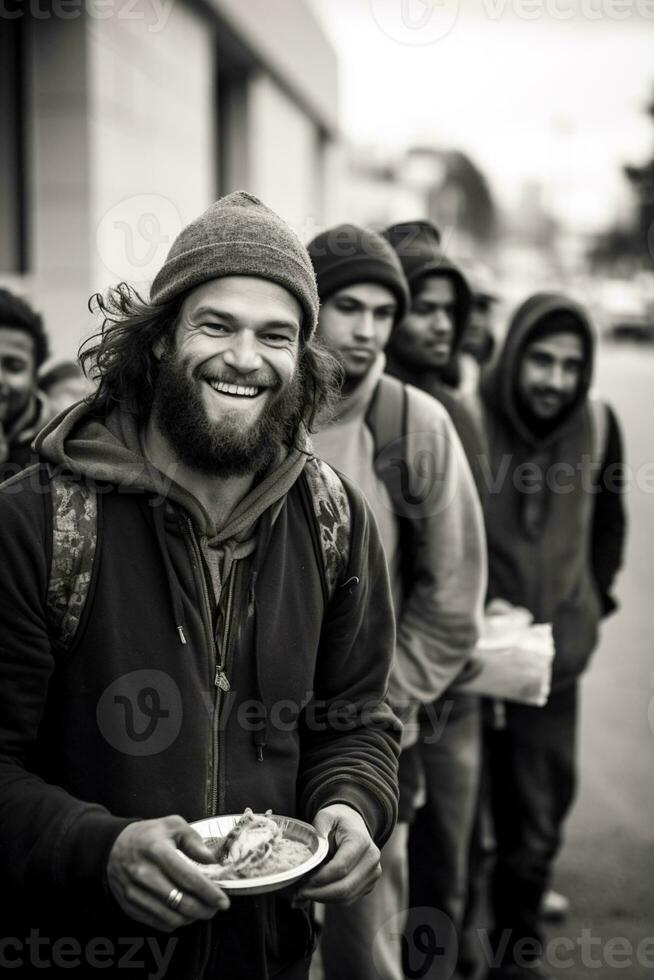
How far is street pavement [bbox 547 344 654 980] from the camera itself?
3.86m

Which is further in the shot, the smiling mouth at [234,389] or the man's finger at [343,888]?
the smiling mouth at [234,389]

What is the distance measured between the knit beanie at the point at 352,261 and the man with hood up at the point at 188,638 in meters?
1.04

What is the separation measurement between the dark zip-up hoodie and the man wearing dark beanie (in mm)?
656

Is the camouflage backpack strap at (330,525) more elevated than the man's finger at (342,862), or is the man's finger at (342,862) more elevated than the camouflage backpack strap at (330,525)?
the camouflage backpack strap at (330,525)

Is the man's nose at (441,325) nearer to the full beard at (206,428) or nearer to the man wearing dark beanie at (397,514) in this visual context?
the man wearing dark beanie at (397,514)

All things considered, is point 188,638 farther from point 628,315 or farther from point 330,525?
point 628,315

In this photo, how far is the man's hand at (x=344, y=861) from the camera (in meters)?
1.89

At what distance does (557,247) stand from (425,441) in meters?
124

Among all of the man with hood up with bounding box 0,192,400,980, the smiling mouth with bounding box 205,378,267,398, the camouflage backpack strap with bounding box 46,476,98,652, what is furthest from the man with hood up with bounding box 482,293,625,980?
the camouflage backpack strap with bounding box 46,476,98,652

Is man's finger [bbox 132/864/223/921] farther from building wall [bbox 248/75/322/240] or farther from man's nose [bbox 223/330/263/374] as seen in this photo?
building wall [bbox 248/75/322/240]

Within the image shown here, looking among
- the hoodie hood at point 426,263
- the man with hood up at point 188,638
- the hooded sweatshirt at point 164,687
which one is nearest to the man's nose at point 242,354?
the man with hood up at point 188,638

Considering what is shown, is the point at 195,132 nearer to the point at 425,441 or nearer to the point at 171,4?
the point at 171,4

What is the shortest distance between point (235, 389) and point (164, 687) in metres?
0.63

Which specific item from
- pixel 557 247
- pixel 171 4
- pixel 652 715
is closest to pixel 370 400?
pixel 652 715
